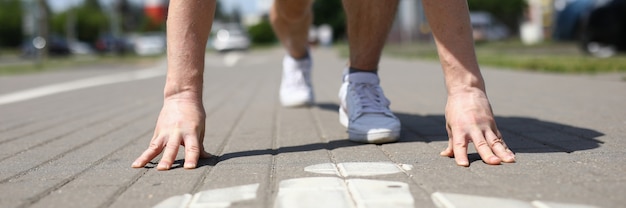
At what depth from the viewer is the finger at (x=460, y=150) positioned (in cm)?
269

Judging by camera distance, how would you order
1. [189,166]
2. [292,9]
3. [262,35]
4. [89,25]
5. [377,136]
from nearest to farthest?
1. [189,166]
2. [377,136]
3. [292,9]
4. [89,25]
5. [262,35]

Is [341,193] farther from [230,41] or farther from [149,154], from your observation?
[230,41]

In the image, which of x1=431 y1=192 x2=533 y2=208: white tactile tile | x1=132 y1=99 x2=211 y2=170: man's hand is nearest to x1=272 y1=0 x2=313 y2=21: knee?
x1=132 y1=99 x2=211 y2=170: man's hand

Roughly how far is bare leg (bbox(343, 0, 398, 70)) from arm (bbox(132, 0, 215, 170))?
2.58ft

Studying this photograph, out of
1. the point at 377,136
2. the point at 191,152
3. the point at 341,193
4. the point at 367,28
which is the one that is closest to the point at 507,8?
the point at 367,28

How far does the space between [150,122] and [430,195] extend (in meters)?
2.82

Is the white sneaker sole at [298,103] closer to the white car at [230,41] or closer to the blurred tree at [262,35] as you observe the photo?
the white car at [230,41]

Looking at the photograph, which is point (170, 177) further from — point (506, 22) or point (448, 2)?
point (506, 22)

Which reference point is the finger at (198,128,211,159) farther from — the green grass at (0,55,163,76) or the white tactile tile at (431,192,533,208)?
the green grass at (0,55,163,76)

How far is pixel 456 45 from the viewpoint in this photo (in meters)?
3.00

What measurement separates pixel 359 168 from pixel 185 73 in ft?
2.67

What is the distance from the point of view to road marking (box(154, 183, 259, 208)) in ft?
7.02

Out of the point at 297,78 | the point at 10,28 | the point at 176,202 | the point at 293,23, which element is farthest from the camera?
the point at 10,28

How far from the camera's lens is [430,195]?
7.18ft
